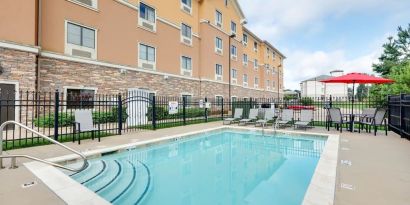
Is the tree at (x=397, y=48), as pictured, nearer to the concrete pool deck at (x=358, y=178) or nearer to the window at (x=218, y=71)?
the window at (x=218, y=71)

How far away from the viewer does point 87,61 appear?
13.7 m

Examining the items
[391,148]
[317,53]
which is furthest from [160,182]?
[317,53]

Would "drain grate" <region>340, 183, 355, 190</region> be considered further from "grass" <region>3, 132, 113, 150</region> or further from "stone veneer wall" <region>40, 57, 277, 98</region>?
"stone veneer wall" <region>40, 57, 277, 98</region>

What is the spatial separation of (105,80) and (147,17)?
694cm

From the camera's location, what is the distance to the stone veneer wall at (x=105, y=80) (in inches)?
479

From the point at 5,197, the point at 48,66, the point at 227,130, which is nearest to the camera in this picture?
the point at 5,197

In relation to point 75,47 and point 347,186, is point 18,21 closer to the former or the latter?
point 75,47

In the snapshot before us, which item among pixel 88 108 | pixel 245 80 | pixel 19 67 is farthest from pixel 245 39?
pixel 19 67

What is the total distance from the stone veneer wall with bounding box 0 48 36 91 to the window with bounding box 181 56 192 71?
42.3ft

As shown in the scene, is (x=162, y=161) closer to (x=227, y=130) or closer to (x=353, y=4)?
(x=227, y=130)

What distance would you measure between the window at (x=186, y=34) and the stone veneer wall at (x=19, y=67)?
44.6 feet

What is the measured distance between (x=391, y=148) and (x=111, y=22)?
54.7 ft

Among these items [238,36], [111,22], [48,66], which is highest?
[238,36]

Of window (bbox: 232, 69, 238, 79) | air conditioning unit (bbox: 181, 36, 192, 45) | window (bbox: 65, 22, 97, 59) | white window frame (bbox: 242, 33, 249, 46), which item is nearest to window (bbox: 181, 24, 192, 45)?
air conditioning unit (bbox: 181, 36, 192, 45)
